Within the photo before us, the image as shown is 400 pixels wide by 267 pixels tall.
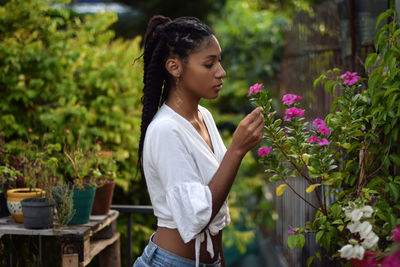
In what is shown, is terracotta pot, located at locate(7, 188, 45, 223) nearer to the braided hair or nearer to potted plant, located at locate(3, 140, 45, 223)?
potted plant, located at locate(3, 140, 45, 223)

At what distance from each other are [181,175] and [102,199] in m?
1.37

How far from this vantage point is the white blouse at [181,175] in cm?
157

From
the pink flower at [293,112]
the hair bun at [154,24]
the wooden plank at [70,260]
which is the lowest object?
the wooden plank at [70,260]

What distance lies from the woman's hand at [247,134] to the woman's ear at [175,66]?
297 millimetres

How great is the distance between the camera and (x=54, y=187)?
2533 millimetres

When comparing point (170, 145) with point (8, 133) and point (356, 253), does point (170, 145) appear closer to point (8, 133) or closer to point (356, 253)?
point (356, 253)

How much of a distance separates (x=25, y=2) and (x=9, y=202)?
1966 mm

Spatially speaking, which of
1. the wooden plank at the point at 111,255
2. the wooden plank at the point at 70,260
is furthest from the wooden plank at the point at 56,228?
the wooden plank at the point at 111,255

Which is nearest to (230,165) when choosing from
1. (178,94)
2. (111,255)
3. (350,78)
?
(178,94)

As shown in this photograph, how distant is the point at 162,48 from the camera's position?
1.80 metres

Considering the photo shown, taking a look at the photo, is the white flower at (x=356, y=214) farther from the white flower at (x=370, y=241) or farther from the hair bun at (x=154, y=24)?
the hair bun at (x=154, y=24)

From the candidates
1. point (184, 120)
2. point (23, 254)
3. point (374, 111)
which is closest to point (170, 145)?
point (184, 120)

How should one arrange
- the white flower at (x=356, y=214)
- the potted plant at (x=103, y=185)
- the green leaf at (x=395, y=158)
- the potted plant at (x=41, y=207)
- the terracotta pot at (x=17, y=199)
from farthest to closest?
the potted plant at (x=103, y=185) → the terracotta pot at (x=17, y=199) → the potted plant at (x=41, y=207) → the green leaf at (x=395, y=158) → the white flower at (x=356, y=214)

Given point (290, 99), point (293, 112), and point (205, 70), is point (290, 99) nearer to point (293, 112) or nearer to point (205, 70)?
point (293, 112)
